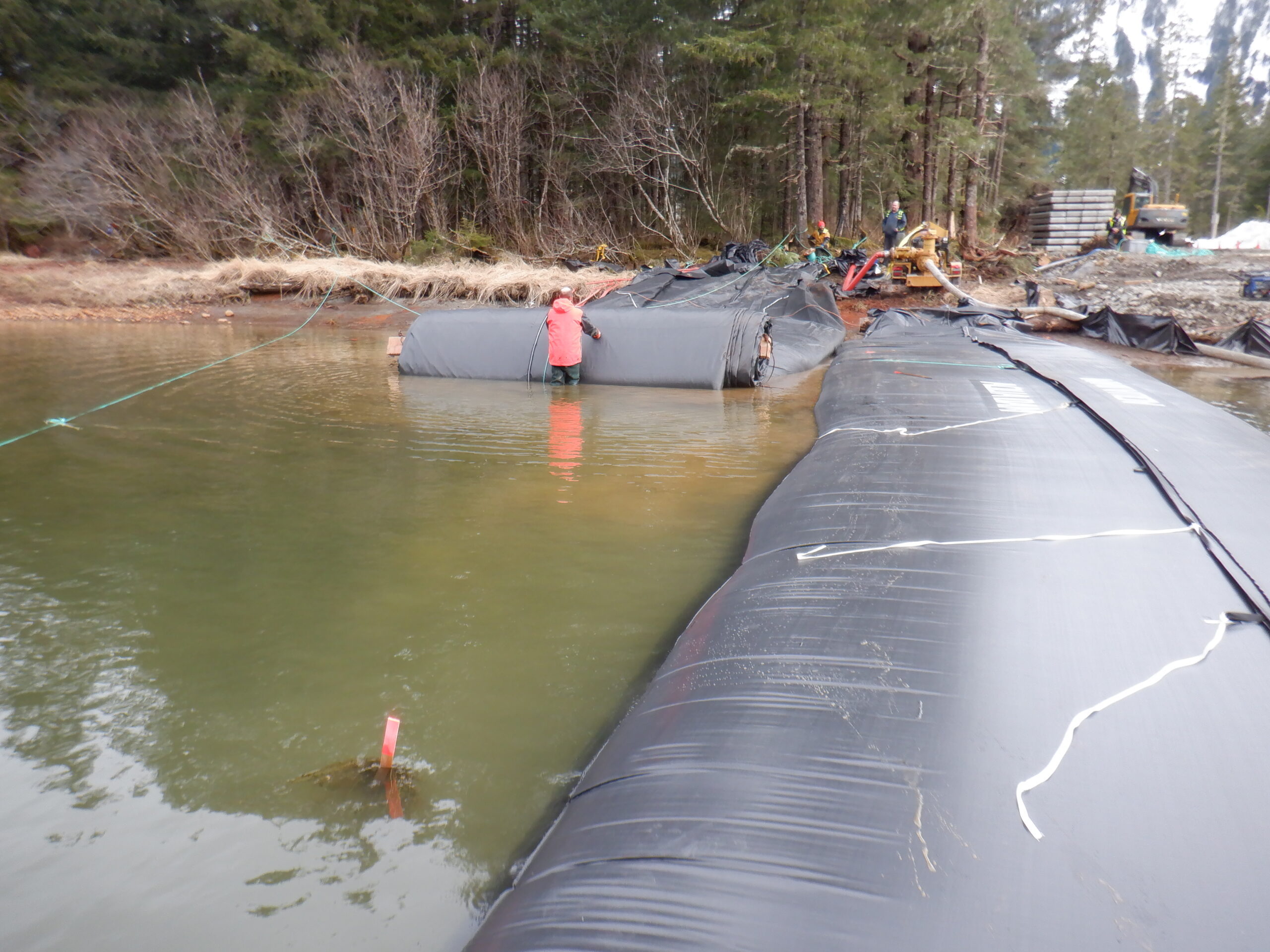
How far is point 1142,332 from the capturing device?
11016 millimetres

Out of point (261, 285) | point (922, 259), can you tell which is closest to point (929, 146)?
point (922, 259)

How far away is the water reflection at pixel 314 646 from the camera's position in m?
2.26

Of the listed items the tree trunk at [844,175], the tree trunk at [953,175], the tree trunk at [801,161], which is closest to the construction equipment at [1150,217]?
the tree trunk at [953,175]

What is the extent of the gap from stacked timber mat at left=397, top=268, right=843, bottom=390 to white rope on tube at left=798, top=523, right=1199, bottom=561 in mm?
5916

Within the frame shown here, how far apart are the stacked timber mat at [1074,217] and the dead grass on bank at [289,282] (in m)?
13.8

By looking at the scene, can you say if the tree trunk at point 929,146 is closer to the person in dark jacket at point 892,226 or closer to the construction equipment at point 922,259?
the person in dark jacket at point 892,226

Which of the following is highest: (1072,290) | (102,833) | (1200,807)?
(1072,290)

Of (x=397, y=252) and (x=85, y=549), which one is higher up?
(x=397, y=252)

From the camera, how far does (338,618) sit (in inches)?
145

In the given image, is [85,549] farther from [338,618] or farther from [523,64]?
[523,64]

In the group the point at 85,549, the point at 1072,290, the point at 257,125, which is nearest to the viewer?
the point at 85,549

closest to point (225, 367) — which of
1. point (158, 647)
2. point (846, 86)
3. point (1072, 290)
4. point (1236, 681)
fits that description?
point (158, 647)

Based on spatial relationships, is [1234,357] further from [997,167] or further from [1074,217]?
[997,167]

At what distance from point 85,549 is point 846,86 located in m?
19.3
